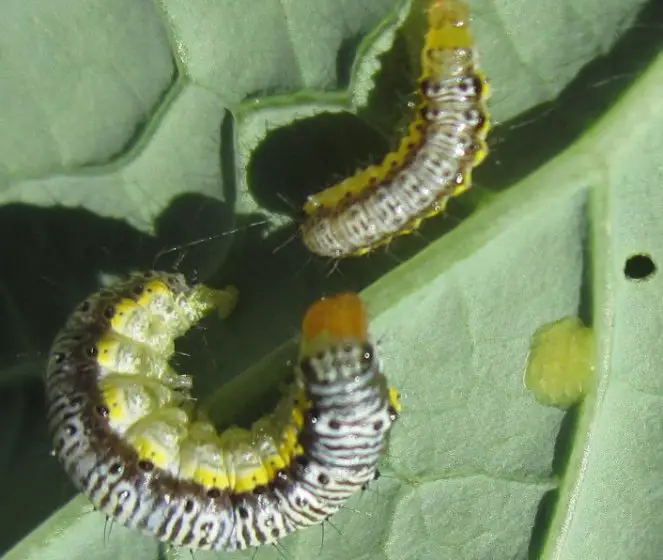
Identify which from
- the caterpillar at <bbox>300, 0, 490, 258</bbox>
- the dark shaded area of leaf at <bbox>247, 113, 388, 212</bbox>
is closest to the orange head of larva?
the caterpillar at <bbox>300, 0, 490, 258</bbox>

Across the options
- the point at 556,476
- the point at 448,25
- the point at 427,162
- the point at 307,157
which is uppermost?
the point at 448,25

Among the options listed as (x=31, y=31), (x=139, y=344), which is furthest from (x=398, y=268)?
(x=31, y=31)

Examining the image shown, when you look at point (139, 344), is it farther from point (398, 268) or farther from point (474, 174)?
point (474, 174)

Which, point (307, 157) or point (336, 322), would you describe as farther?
point (307, 157)

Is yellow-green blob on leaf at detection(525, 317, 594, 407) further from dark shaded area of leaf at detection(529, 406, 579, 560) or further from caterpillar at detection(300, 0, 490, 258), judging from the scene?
caterpillar at detection(300, 0, 490, 258)

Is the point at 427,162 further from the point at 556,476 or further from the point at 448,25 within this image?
the point at 556,476

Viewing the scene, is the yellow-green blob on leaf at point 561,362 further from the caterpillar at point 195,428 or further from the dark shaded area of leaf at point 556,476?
the caterpillar at point 195,428

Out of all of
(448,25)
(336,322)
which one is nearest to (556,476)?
(336,322)
